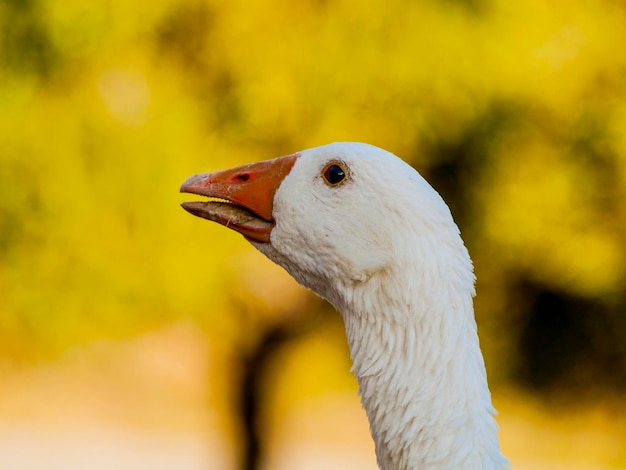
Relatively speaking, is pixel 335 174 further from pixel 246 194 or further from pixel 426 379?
pixel 426 379

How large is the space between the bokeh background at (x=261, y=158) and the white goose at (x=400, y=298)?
17.9 feet

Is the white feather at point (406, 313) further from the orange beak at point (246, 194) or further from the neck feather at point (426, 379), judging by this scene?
the orange beak at point (246, 194)

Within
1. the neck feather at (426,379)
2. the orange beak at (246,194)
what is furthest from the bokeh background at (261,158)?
the neck feather at (426,379)

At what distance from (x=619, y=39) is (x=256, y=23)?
331 cm

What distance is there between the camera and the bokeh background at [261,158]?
24.3 feet

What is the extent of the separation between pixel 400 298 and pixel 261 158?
236 inches

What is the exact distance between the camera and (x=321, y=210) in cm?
203

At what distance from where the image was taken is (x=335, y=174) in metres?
2.02

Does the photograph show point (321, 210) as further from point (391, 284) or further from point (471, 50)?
point (471, 50)

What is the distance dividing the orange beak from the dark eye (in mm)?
134

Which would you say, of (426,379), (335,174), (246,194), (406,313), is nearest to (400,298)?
(406,313)

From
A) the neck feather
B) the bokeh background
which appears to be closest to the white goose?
the neck feather

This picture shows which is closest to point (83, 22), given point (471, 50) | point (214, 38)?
point (214, 38)

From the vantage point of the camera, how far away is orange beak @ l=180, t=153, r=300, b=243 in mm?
2127
